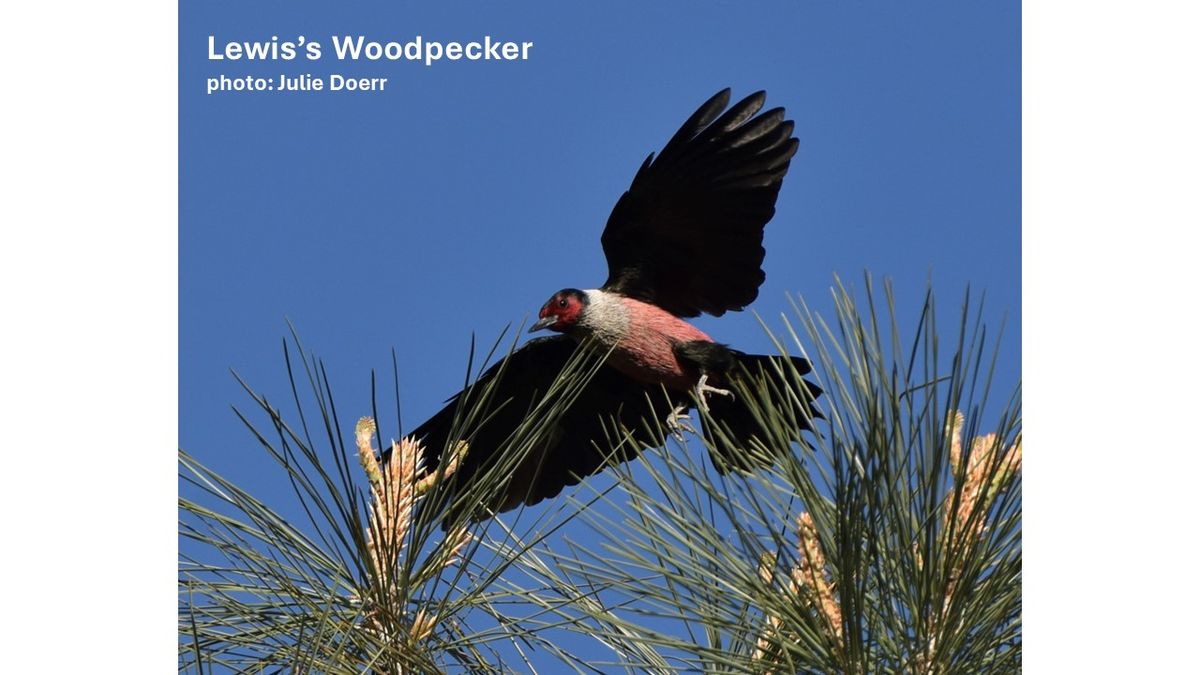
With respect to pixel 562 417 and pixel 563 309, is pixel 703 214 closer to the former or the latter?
pixel 563 309

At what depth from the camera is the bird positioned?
3686mm

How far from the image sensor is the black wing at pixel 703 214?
385 centimetres

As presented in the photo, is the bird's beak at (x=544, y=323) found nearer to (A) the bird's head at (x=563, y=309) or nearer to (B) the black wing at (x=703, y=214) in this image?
(A) the bird's head at (x=563, y=309)

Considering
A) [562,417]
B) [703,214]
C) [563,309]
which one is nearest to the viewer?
[562,417]

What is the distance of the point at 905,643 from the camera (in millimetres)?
1973

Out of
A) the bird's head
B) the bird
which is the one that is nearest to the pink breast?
the bird

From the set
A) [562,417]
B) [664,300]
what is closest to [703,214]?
[664,300]

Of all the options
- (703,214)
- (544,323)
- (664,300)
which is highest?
(703,214)

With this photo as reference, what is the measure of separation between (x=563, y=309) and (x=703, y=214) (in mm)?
475

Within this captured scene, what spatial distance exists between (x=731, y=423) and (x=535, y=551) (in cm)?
131

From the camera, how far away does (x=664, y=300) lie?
399 centimetres

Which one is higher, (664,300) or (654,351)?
(664,300)

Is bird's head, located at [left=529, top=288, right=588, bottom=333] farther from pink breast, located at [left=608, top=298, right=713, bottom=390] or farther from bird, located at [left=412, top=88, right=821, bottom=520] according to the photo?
pink breast, located at [left=608, top=298, right=713, bottom=390]
